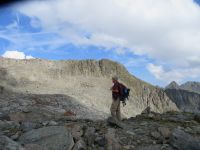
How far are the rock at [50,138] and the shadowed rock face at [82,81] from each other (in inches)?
2837

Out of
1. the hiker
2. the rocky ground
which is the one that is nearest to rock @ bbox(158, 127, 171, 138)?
the rocky ground

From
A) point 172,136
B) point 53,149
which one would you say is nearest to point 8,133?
point 53,149

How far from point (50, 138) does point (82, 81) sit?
94731 mm

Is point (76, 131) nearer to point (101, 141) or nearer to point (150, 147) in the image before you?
point (101, 141)

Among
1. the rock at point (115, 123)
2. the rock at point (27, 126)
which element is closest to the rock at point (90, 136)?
the rock at point (115, 123)

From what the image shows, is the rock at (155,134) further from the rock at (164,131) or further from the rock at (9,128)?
the rock at (9,128)

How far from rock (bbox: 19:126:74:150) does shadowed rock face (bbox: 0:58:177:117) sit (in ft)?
236

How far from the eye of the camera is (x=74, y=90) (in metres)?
97.8

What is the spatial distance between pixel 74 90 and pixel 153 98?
23.8 m

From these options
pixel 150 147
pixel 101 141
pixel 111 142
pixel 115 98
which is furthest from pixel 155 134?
pixel 115 98

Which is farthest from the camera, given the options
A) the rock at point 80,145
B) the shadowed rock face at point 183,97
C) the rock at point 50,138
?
the shadowed rock face at point 183,97

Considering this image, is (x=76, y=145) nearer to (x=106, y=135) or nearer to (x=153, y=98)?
(x=106, y=135)

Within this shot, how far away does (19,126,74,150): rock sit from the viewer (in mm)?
12703

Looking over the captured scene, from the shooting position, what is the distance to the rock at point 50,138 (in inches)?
500
